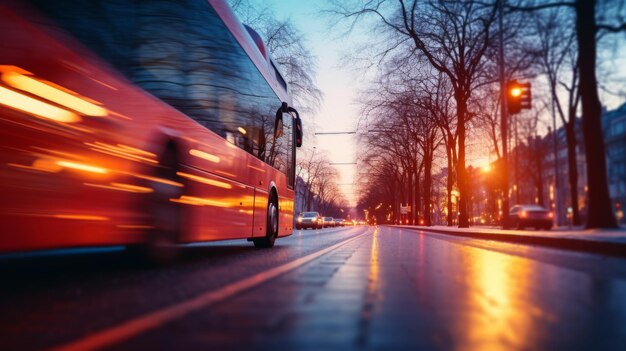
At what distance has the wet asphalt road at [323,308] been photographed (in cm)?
288

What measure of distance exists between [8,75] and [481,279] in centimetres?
465

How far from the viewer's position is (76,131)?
5.45 metres

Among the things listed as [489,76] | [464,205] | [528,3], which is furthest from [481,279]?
[464,205]

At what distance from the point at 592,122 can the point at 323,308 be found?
12801 millimetres

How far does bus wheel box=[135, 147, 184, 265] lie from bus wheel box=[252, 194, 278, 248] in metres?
4.60

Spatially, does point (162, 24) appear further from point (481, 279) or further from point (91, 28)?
point (481, 279)

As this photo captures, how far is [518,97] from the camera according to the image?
704 inches

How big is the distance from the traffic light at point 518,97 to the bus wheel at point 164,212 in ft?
43.1

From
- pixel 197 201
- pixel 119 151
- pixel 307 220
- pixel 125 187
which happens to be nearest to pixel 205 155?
pixel 197 201

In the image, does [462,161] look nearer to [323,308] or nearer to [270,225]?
→ [270,225]

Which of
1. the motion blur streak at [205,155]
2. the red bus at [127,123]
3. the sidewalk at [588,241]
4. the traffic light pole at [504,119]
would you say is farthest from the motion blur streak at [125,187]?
the traffic light pole at [504,119]

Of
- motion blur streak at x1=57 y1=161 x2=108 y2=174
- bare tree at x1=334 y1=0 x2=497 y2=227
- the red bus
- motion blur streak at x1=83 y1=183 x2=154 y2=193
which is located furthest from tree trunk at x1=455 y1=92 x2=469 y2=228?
motion blur streak at x1=57 y1=161 x2=108 y2=174

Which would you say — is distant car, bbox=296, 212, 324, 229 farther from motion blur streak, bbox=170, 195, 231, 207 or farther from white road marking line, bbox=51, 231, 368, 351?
white road marking line, bbox=51, 231, 368, 351

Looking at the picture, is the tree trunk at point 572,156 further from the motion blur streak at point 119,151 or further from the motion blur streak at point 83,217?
the motion blur streak at point 83,217
